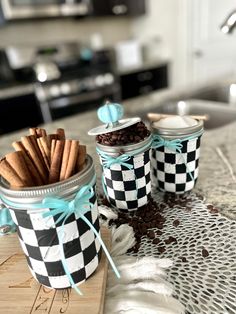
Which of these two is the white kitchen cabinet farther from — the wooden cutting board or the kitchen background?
the wooden cutting board

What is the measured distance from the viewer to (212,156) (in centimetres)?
80

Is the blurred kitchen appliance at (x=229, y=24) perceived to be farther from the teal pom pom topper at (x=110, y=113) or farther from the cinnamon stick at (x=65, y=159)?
the cinnamon stick at (x=65, y=159)

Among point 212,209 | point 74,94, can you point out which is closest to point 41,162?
point 212,209

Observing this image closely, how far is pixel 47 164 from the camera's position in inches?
16.2

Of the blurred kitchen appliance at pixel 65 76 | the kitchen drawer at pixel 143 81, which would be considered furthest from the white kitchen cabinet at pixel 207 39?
the blurred kitchen appliance at pixel 65 76

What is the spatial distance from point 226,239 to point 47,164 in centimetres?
34

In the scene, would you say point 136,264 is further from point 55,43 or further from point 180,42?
point 180,42

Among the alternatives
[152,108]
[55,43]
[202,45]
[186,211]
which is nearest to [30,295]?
[186,211]

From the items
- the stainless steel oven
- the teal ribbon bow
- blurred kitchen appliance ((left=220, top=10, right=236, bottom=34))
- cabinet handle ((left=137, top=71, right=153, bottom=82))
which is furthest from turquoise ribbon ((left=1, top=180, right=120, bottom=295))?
cabinet handle ((left=137, top=71, right=153, bottom=82))

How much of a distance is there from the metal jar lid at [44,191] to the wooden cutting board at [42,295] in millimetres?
147

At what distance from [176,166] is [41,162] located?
0.30m

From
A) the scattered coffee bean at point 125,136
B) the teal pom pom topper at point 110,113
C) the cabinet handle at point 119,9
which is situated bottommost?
the scattered coffee bean at point 125,136

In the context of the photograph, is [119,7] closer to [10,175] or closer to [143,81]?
[143,81]

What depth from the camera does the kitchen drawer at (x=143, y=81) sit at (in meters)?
2.90
